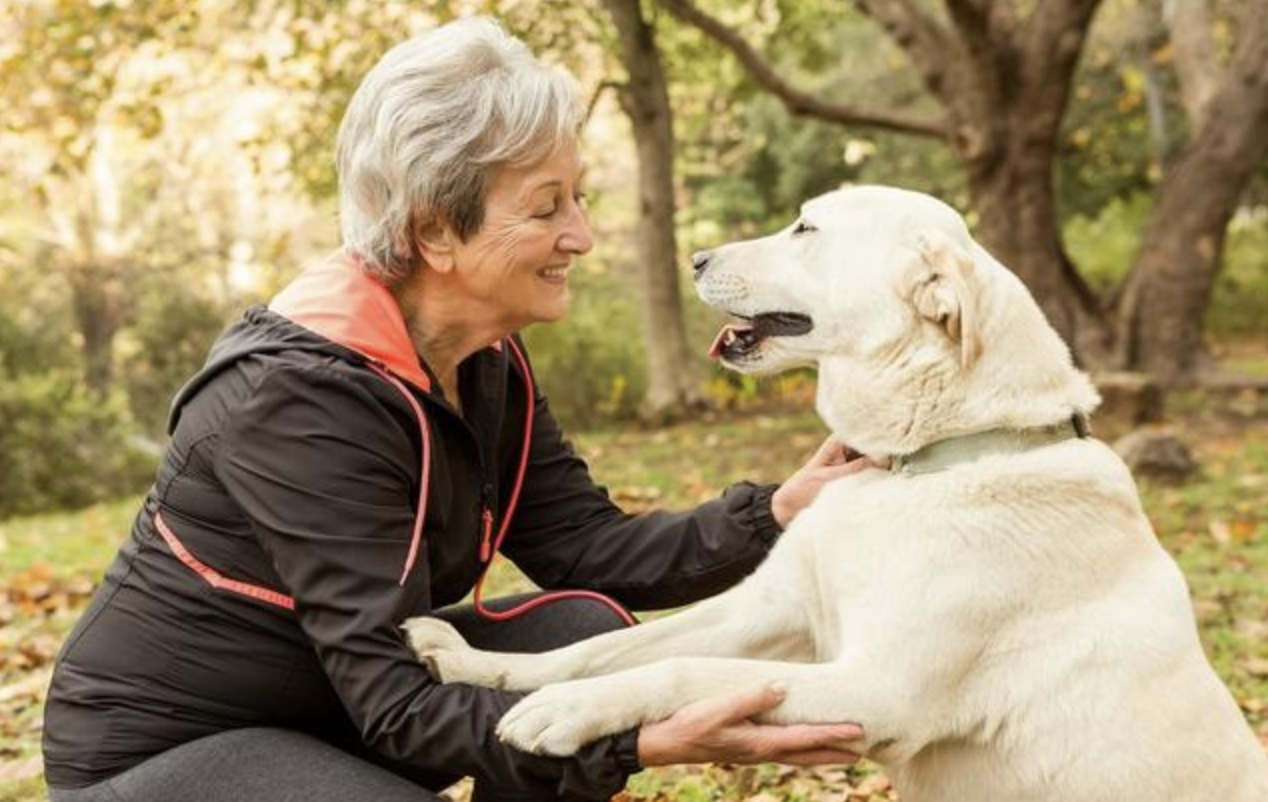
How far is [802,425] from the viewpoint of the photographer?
409 inches

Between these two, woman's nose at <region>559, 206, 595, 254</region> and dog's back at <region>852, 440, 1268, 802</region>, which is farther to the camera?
woman's nose at <region>559, 206, 595, 254</region>

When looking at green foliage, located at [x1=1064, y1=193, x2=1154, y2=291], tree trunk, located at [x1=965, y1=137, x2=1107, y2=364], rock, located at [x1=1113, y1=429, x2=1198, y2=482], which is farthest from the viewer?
green foliage, located at [x1=1064, y1=193, x2=1154, y2=291]

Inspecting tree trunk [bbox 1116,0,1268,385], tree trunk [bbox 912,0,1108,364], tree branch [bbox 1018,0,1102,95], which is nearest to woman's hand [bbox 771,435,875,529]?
tree trunk [bbox 912,0,1108,364]

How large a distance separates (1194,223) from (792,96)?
3112 mm

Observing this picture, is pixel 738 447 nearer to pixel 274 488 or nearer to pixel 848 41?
pixel 274 488

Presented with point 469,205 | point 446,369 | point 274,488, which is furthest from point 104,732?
point 469,205

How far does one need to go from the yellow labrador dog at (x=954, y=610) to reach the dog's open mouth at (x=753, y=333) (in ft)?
0.49

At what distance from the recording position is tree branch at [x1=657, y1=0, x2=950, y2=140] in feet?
29.7

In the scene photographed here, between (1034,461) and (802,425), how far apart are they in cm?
800

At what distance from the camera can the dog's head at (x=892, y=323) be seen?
2.45m

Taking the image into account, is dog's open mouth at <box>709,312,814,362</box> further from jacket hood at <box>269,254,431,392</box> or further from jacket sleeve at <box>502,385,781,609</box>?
jacket hood at <box>269,254,431,392</box>

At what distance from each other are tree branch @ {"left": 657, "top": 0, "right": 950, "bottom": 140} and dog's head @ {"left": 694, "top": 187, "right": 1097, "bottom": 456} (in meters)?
6.55

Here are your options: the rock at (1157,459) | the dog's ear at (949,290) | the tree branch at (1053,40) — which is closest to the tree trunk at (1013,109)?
the tree branch at (1053,40)

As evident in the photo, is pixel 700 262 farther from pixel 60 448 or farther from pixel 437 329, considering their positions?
pixel 60 448
